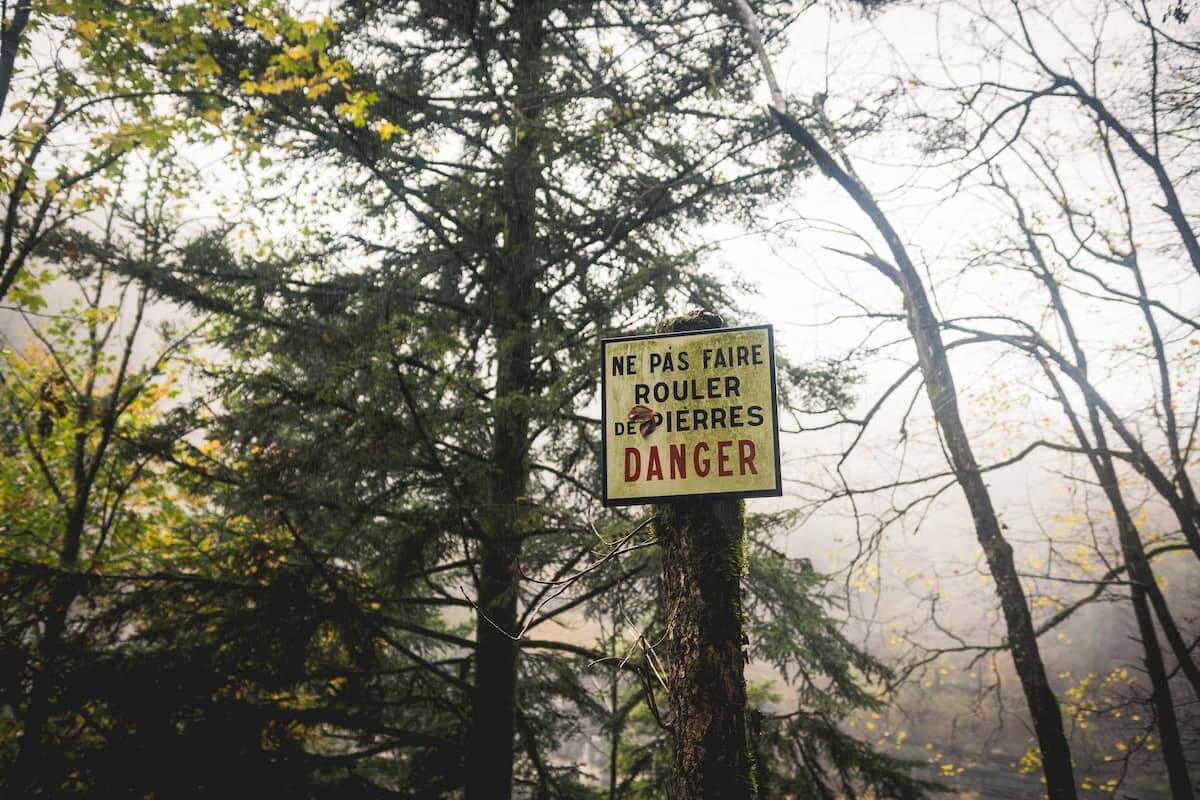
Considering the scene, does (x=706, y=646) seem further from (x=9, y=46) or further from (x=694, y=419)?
(x=9, y=46)

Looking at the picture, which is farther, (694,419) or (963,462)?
(963,462)

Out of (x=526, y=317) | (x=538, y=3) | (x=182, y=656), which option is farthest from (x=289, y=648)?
(x=538, y=3)

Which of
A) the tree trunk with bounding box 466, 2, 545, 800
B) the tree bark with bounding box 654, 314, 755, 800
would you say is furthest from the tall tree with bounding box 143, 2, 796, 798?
the tree bark with bounding box 654, 314, 755, 800

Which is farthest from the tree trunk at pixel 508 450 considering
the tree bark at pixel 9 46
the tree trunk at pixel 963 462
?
the tree bark at pixel 9 46

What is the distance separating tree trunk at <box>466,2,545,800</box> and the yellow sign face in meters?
2.66

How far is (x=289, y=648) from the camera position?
4223mm

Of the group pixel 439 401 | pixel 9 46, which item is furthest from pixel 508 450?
pixel 9 46

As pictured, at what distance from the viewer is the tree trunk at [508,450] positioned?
4922 mm

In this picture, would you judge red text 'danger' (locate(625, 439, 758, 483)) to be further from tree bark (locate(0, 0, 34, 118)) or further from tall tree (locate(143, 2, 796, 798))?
tree bark (locate(0, 0, 34, 118))

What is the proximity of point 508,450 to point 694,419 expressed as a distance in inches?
154

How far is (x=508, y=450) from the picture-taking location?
18.5ft

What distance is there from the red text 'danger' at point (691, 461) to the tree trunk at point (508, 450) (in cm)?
267

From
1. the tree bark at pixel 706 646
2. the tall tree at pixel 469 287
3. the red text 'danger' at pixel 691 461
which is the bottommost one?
the tree bark at pixel 706 646

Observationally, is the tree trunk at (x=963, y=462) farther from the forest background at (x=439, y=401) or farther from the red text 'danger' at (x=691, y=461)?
the red text 'danger' at (x=691, y=461)
